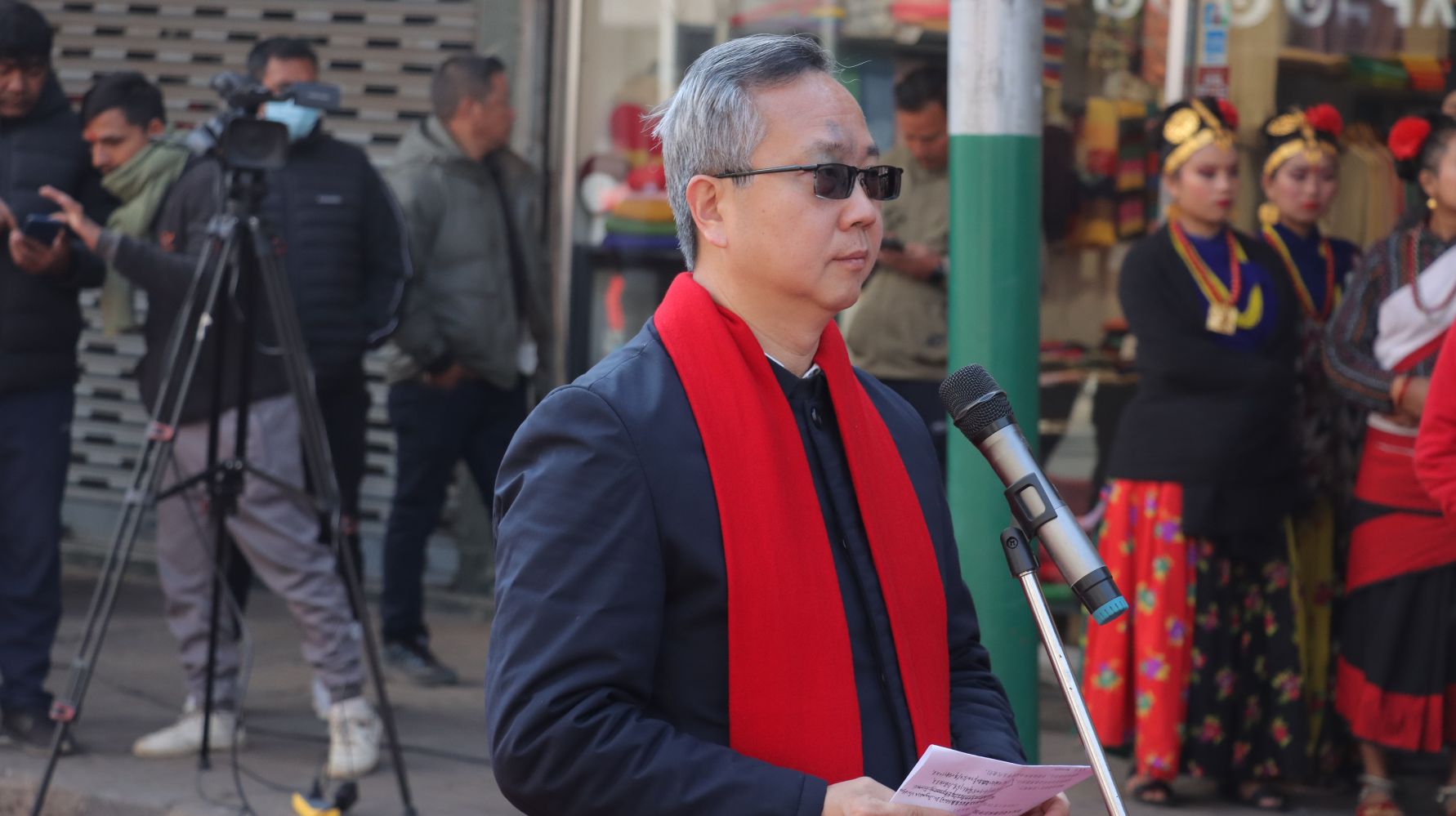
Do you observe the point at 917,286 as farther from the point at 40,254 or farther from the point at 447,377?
the point at 40,254

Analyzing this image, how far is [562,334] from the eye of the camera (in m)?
8.11

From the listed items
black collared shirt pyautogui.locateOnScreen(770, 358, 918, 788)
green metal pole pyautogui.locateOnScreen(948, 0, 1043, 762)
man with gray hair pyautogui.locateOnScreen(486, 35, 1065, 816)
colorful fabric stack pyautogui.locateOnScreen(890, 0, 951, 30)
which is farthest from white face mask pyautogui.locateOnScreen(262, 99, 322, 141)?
black collared shirt pyautogui.locateOnScreen(770, 358, 918, 788)

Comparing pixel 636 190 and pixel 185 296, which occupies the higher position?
pixel 636 190

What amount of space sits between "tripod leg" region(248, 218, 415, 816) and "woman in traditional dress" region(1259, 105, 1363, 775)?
9.11ft

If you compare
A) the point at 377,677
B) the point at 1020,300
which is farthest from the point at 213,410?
the point at 1020,300

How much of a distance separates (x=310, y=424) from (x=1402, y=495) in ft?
10.4

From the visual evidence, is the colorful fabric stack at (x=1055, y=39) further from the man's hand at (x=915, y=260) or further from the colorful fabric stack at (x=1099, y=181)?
the man's hand at (x=915, y=260)

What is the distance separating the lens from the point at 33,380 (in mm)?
6133

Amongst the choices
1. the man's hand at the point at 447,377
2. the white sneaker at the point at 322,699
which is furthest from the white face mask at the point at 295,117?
the white sneaker at the point at 322,699

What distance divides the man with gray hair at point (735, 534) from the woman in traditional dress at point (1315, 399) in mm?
3451

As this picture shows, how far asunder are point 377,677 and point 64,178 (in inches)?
87.6

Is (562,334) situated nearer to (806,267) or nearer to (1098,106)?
(1098,106)

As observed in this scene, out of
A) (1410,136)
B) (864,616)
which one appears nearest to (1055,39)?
(1410,136)

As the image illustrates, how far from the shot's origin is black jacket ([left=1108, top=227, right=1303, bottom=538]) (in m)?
5.34
